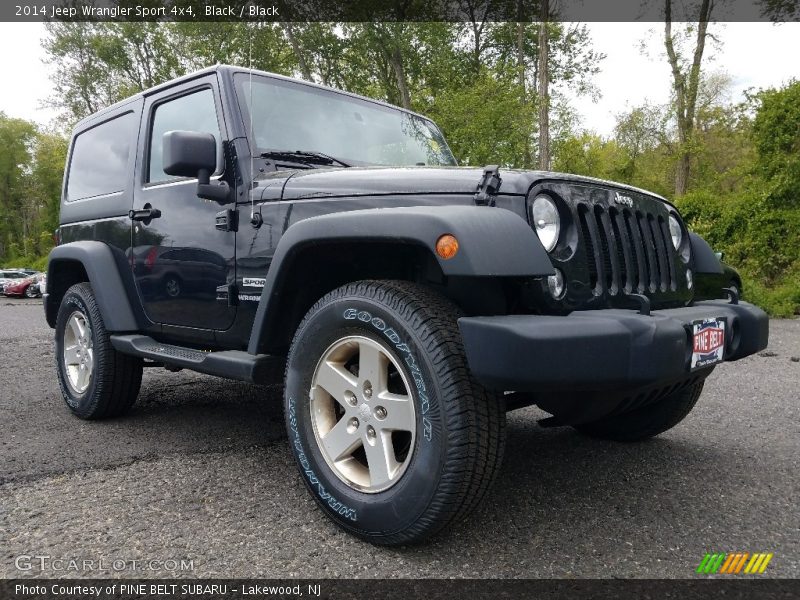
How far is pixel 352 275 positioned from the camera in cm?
274

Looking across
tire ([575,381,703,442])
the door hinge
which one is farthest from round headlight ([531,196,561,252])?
the door hinge

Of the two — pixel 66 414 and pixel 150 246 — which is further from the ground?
pixel 150 246

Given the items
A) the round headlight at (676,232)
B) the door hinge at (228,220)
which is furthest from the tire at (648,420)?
the door hinge at (228,220)

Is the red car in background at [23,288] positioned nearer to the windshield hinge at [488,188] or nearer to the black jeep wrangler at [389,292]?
the black jeep wrangler at [389,292]

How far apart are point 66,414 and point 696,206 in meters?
13.8

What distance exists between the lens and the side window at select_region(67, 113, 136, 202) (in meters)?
4.03

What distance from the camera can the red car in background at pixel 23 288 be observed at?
83.7 ft

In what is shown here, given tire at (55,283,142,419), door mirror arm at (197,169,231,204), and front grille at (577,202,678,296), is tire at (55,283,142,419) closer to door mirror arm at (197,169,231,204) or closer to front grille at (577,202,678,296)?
door mirror arm at (197,169,231,204)

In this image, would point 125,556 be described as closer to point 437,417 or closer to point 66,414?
point 437,417

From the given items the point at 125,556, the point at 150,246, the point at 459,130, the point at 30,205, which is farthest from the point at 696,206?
the point at 30,205

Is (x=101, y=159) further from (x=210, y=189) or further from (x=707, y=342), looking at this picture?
(x=707, y=342)

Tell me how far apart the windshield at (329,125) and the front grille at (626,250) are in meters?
1.34

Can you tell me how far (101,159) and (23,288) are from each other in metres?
25.1

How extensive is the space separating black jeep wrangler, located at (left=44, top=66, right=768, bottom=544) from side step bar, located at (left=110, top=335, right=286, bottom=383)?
1 centimetres
